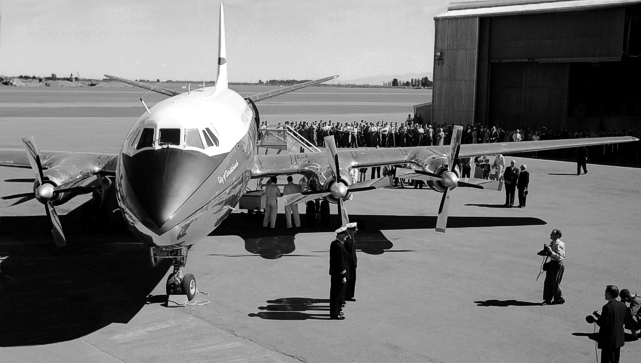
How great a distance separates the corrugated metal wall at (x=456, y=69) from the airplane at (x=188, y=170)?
1014 inches

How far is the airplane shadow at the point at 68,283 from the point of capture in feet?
40.6

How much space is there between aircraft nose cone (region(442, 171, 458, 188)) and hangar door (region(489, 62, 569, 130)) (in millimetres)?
30468

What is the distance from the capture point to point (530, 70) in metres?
47.6

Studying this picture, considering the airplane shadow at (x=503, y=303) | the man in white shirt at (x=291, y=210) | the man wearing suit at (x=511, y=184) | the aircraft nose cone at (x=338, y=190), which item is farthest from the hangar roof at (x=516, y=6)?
the airplane shadow at (x=503, y=303)

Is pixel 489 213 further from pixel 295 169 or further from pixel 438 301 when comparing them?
pixel 438 301

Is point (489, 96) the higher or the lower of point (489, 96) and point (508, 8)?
the lower

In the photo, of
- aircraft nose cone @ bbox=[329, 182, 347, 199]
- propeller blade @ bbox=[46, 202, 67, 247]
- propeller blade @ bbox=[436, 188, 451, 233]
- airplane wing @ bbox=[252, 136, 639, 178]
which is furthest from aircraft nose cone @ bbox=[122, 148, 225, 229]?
propeller blade @ bbox=[436, 188, 451, 233]

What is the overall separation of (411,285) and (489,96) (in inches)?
1424

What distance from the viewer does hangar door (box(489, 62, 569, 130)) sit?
46.5 meters

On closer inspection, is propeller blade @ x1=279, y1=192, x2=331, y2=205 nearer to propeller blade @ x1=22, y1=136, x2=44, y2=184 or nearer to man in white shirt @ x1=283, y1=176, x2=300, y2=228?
man in white shirt @ x1=283, y1=176, x2=300, y2=228

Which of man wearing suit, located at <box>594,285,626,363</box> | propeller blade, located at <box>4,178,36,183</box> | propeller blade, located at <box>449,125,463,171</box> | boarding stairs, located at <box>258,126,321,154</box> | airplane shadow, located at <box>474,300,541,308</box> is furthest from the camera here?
boarding stairs, located at <box>258,126,321,154</box>

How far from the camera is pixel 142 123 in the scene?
14.4 metres

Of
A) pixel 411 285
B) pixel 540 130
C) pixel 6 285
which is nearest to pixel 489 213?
pixel 411 285

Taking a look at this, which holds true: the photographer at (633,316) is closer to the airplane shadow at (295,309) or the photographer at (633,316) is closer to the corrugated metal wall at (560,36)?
the airplane shadow at (295,309)
